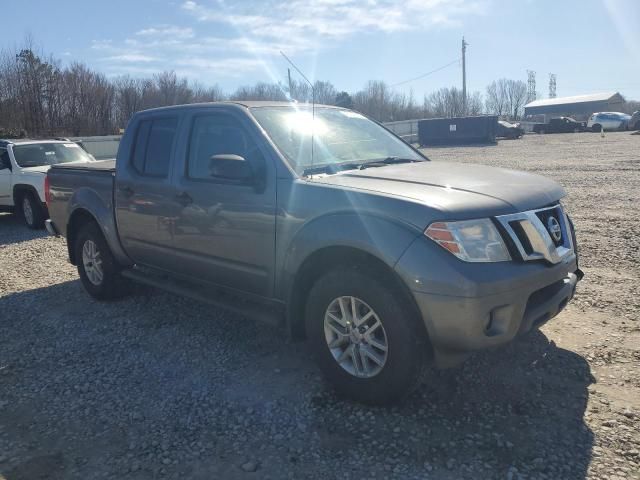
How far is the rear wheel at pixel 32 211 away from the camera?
1066 centimetres

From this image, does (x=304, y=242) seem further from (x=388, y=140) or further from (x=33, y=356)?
(x=33, y=356)

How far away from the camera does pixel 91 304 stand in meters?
5.97

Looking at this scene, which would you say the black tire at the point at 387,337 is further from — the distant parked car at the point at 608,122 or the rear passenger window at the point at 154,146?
the distant parked car at the point at 608,122

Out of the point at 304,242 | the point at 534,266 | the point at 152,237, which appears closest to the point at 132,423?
the point at 304,242

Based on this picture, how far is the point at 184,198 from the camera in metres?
4.52

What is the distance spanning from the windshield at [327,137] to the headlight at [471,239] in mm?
1296

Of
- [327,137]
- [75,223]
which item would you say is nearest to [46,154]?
[75,223]

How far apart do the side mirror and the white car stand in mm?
8139

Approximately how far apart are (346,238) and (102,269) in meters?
3.59

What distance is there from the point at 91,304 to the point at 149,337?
1.44m

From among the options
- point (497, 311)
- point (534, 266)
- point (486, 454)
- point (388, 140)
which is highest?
point (388, 140)

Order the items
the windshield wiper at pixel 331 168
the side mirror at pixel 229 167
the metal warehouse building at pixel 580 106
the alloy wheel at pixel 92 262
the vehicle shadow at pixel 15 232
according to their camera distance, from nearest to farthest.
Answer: the side mirror at pixel 229 167
the windshield wiper at pixel 331 168
the alloy wheel at pixel 92 262
the vehicle shadow at pixel 15 232
the metal warehouse building at pixel 580 106

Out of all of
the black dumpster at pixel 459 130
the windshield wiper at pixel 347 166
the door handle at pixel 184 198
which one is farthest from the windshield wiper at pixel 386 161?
the black dumpster at pixel 459 130

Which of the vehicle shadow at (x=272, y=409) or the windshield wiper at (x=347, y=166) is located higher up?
the windshield wiper at (x=347, y=166)
